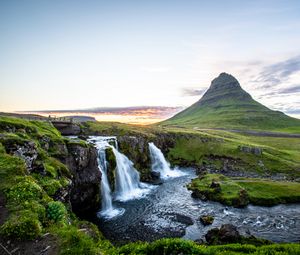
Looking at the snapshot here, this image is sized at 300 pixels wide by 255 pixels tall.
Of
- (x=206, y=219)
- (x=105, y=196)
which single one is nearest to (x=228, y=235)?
(x=206, y=219)

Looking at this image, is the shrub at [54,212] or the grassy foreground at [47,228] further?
the shrub at [54,212]

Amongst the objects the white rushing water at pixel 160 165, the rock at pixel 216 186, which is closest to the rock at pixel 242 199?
the rock at pixel 216 186

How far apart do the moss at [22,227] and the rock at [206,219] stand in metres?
30.4

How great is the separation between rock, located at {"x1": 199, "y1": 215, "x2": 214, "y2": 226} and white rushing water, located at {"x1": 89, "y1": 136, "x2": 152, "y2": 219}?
14.4m

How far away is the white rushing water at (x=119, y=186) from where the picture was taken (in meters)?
46.5

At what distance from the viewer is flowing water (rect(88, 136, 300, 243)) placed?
3509 centimetres

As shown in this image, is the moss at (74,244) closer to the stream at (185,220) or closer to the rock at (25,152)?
the rock at (25,152)

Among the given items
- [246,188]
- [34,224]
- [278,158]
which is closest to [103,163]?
[246,188]

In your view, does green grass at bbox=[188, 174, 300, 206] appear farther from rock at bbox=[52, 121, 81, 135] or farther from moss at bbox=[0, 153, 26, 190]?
rock at bbox=[52, 121, 81, 135]

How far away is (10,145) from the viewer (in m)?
27.3

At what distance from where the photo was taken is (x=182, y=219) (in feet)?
133

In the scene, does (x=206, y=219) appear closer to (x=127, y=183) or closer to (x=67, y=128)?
(x=127, y=183)

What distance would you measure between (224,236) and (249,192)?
83.4 feet

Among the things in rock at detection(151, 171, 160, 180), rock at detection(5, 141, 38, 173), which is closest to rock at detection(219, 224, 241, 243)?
rock at detection(5, 141, 38, 173)
